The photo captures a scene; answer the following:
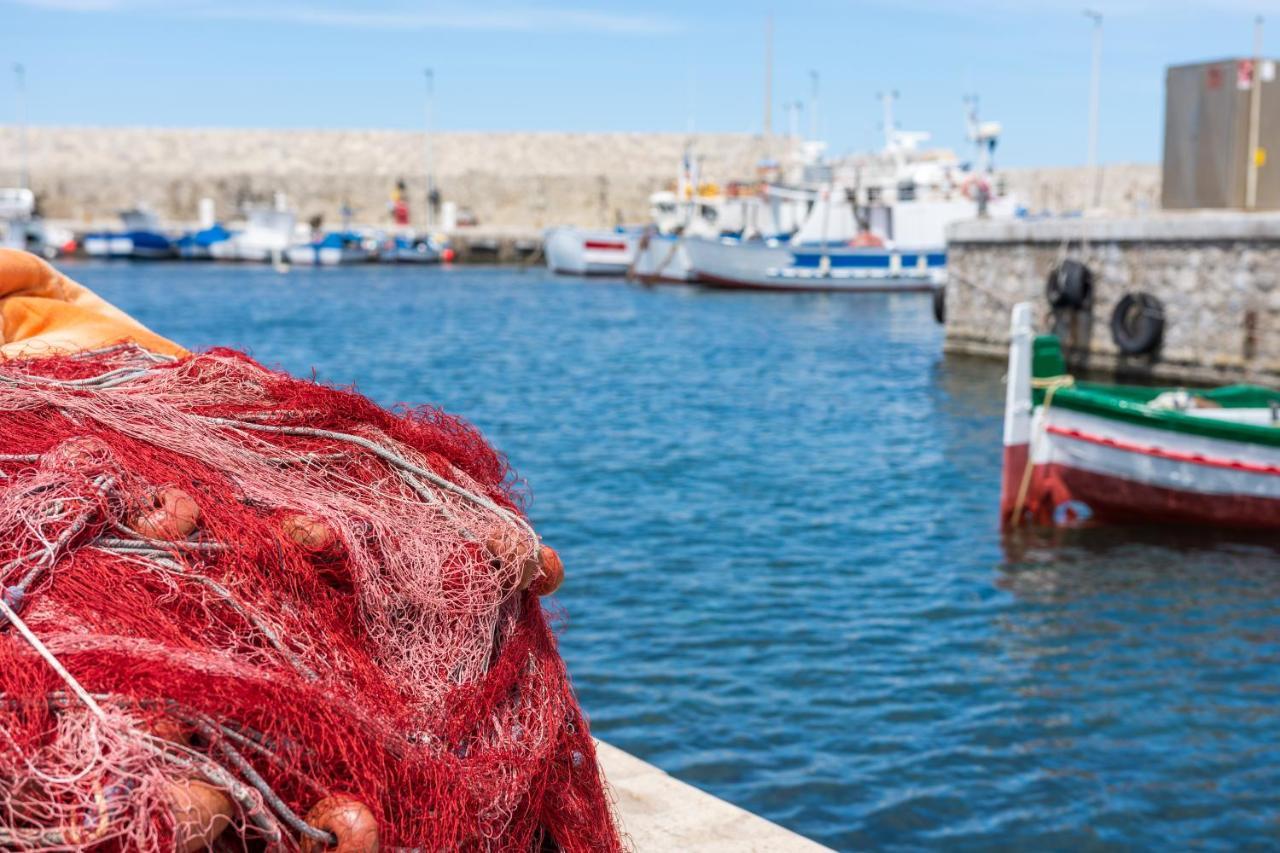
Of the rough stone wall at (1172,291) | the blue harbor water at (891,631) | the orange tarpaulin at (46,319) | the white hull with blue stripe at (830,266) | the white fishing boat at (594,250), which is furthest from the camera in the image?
the white fishing boat at (594,250)

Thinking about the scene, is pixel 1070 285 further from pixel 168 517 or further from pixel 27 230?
pixel 27 230

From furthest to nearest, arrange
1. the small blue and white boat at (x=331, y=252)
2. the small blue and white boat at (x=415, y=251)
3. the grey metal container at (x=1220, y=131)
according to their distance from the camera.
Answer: the small blue and white boat at (x=415, y=251), the small blue and white boat at (x=331, y=252), the grey metal container at (x=1220, y=131)

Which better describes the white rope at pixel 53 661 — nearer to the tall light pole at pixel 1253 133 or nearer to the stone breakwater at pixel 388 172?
the tall light pole at pixel 1253 133

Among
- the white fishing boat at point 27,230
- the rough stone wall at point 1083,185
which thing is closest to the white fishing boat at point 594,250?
the white fishing boat at point 27,230

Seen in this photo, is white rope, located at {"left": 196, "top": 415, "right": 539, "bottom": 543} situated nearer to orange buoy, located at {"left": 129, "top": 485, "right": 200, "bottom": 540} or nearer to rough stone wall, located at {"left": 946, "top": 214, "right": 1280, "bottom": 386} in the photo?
orange buoy, located at {"left": 129, "top": 485, "right": 200, "bottom": 540}

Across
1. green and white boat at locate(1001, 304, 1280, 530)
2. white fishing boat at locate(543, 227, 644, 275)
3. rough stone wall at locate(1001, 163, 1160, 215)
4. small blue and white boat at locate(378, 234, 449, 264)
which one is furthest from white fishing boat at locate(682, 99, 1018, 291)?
green and white boat at locate(1001, 304, 1280, 530)

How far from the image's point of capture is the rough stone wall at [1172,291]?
16.6 meters

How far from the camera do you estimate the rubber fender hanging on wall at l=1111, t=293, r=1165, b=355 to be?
1831cm

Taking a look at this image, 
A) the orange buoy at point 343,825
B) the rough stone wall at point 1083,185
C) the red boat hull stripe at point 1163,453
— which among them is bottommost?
the red boat hull stripe at point 1163,453

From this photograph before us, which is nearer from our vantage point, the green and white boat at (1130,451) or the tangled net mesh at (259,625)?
the tangled net mesh at (259,625)

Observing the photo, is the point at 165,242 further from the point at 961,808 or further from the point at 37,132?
the point at 961,808

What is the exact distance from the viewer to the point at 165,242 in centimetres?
6378

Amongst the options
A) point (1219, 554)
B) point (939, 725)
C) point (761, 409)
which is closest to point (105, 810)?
point (939, 725)

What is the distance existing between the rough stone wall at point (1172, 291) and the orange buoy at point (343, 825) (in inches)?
643
